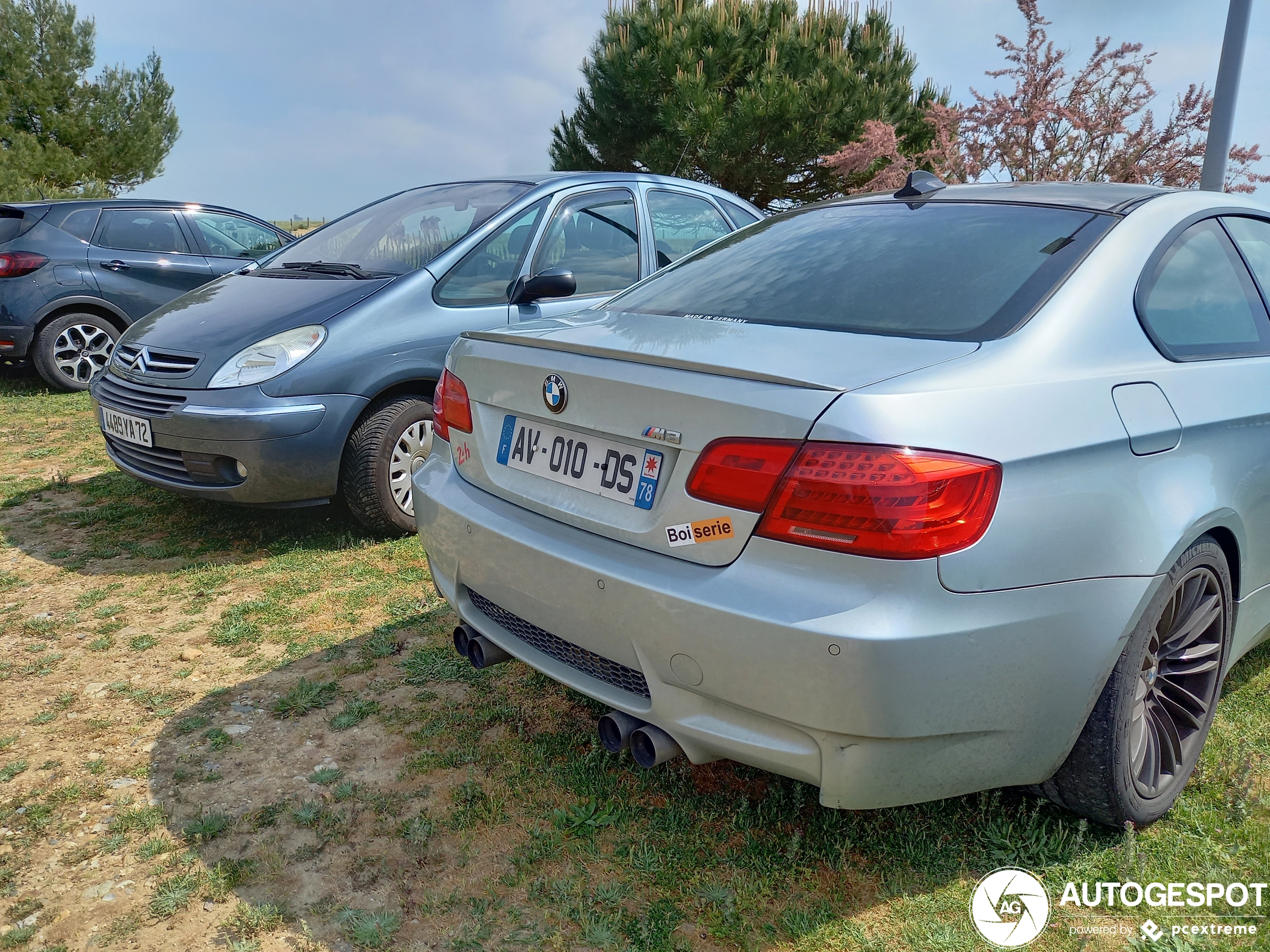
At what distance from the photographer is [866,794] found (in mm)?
1959

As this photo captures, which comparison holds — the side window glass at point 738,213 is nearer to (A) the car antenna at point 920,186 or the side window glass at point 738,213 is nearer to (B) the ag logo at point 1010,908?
(A) the car antenna at point 920,186

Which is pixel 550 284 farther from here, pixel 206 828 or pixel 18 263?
pixel 18 263

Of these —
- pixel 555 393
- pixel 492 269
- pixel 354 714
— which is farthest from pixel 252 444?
pixel 555 393

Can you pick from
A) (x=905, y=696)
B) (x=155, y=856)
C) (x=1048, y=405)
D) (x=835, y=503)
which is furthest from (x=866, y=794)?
(x=155, y=856)

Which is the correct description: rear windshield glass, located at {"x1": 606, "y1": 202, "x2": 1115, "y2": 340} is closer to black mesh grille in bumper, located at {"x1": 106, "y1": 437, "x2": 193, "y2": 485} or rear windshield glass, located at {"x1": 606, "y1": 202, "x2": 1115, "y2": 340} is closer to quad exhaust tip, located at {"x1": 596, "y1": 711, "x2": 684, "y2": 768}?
quad exhaust tip, located at {"x1": 596, "y1": 711, "x2": 684, "y2": 768}

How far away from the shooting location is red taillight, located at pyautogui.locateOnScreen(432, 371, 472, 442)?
9.02 feet

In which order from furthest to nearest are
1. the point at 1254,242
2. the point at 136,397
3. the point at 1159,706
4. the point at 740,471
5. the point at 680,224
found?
the point at 680,224, the point at 136,397, the point at 1254,242, the point at 1159,706, the point at 740,471

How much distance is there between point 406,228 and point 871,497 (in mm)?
3910

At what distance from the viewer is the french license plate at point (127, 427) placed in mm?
4469

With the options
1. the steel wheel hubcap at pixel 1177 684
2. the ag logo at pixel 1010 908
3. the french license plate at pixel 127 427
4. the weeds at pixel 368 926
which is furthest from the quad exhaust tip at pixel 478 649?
the french license plate at pixel 127 427

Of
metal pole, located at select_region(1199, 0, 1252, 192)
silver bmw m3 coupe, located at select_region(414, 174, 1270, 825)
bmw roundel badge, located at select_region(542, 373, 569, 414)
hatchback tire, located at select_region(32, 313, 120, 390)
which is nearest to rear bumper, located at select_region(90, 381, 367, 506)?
silver bmw m3 coupe, located at select_region(414, 174, 1270, 825)

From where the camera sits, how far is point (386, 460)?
453cm

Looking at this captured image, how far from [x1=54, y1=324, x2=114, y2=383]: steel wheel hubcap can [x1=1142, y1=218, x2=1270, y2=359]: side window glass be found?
862 centimetres

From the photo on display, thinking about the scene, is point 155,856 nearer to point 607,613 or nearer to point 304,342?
point 607,613
